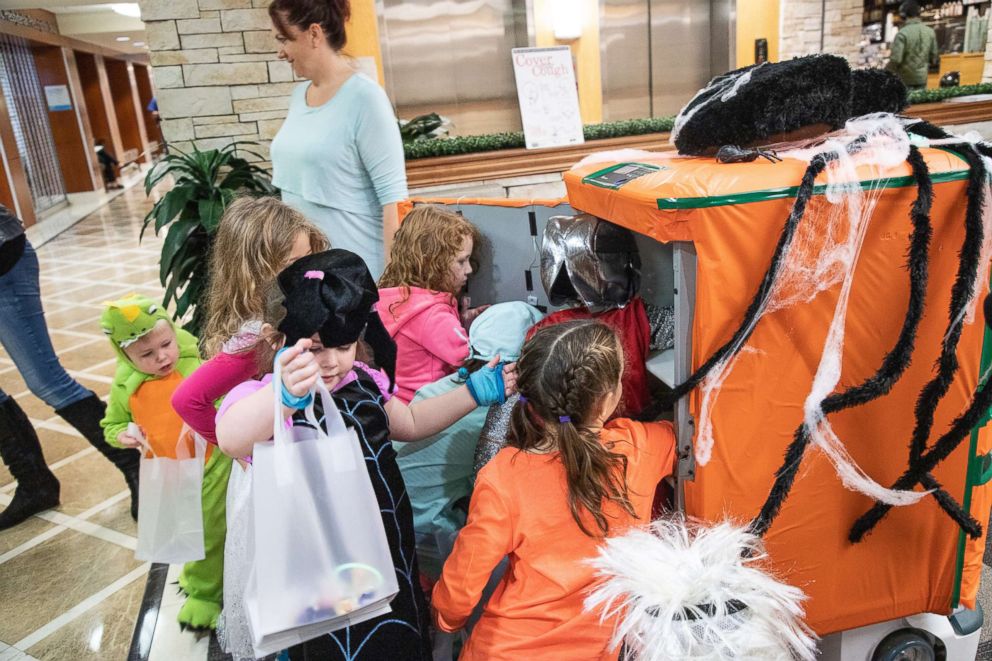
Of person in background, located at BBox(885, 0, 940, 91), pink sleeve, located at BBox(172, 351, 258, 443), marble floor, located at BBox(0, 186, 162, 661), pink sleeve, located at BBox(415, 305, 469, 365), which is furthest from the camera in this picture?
person in background, located at BBox(885, 0, 940, 91)

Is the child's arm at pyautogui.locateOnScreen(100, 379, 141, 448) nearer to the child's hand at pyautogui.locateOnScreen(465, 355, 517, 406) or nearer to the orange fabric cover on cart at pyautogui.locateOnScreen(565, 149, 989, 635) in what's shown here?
the child's hand at pyautogui.locateOnScreen(465, 355, 517, 406)

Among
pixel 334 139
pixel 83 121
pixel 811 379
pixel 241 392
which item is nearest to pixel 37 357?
pixel 334 139

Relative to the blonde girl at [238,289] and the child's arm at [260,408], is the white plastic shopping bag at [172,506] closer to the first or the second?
the blonde girl at [238,289]

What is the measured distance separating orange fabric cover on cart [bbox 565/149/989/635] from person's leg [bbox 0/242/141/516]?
7.31ft

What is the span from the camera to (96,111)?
667 inches

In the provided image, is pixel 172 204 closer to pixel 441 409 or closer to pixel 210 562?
pixel 210 562

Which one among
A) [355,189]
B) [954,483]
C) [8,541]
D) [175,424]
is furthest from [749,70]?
[8,541]

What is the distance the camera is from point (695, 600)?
3.82 feet

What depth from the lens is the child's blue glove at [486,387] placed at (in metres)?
1.48

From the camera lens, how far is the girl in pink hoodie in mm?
1765

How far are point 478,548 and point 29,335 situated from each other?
224 centimetres

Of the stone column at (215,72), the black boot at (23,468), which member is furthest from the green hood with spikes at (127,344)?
the stone column at (215,72)

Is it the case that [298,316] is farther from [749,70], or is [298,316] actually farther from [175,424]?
[175,424]

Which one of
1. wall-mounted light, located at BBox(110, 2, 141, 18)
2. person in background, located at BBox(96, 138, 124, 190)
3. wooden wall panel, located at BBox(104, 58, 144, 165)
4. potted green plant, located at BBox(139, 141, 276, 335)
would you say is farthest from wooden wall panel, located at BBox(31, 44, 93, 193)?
potted green plant, located at BBox(139, 141, 276, 335)
